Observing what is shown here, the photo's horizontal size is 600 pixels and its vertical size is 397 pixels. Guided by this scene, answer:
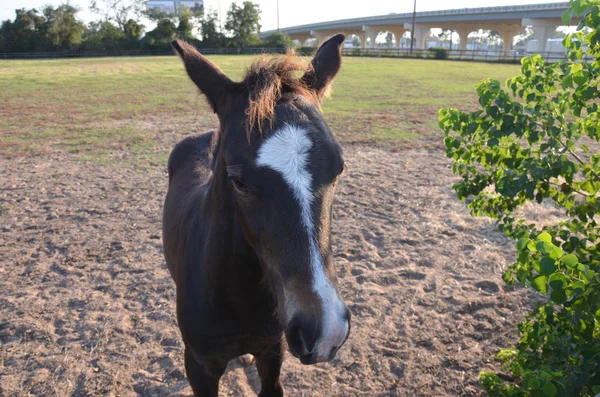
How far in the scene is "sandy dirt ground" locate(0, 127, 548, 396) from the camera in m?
3.39

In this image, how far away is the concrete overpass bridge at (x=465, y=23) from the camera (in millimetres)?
51734

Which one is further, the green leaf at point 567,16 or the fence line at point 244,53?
the fence line at point 244,53

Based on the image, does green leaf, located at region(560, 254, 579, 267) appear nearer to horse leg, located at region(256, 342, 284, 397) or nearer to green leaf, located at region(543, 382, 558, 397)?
green leaf, located at region(543, 382, 558, 397)

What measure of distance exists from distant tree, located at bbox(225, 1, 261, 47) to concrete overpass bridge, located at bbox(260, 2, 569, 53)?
11.6 metres

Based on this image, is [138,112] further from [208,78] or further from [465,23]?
[465,23]

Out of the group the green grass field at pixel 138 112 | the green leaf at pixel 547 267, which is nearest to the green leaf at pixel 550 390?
the green leaf at pixel 547 267

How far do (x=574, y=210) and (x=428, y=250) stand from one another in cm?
254

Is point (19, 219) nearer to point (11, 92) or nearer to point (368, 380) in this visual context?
point (368, 380)

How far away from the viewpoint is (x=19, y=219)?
19.6 ft

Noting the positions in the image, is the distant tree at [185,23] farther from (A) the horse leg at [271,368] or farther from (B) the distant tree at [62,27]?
(A) the horse leg at [271,368]

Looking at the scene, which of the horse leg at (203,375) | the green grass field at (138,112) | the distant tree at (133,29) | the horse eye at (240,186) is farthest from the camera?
the distant tree at (133,29)

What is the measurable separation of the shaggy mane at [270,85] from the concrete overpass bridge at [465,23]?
4246cm

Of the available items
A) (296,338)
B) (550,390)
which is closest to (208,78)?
(296,338)

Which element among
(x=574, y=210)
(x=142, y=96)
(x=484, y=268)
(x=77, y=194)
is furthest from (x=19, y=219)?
(x=142, y=96)
